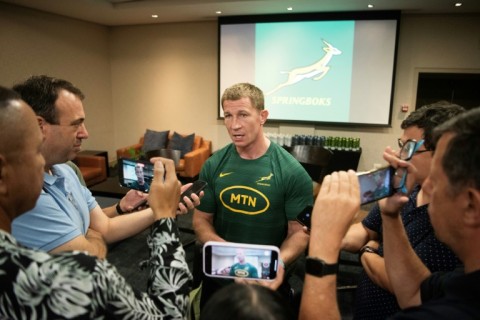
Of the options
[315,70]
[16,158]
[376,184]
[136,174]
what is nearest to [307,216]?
[376,184]

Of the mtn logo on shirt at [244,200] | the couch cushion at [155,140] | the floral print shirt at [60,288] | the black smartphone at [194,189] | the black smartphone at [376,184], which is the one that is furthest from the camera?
the couch cushion at [155,140]

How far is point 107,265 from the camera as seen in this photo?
691mm

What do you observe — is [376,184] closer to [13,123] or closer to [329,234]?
[329,234]

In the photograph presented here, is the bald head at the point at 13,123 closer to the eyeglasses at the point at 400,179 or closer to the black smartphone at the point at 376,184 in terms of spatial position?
the black smartphone at the point at 376,184

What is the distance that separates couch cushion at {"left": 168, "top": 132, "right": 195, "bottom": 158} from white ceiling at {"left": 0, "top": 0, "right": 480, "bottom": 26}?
82.6 inches

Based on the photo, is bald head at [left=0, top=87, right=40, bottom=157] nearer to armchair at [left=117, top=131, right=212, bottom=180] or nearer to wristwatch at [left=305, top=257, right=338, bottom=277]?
wristwatch at [left=305, top=257, right=338, bottom=277]

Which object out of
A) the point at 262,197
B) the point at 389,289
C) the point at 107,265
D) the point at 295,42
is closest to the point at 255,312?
the point at 107,265

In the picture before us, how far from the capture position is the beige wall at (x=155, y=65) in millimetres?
5034

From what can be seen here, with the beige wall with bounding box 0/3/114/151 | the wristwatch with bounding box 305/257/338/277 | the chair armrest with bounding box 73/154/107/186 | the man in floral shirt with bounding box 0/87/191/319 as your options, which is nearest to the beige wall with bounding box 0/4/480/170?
the beige wall with bounding box 0/3/114/151

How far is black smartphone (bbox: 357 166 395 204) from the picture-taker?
1003 mm

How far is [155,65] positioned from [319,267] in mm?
6386

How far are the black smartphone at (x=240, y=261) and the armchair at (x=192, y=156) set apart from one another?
13.7 ft

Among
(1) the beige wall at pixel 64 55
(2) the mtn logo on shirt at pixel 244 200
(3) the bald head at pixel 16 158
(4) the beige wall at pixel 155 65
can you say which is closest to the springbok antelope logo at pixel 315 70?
(4) the beige wall at pixel 155 65

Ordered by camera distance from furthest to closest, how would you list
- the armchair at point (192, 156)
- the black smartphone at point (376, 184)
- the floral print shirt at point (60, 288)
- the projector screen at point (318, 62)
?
1. the armchair at point (192, 156)
2. the projector screen at point (318, 62)
3. the black smartphone at point (376, 184)
4. the floral print shirt at point (60, 288)
